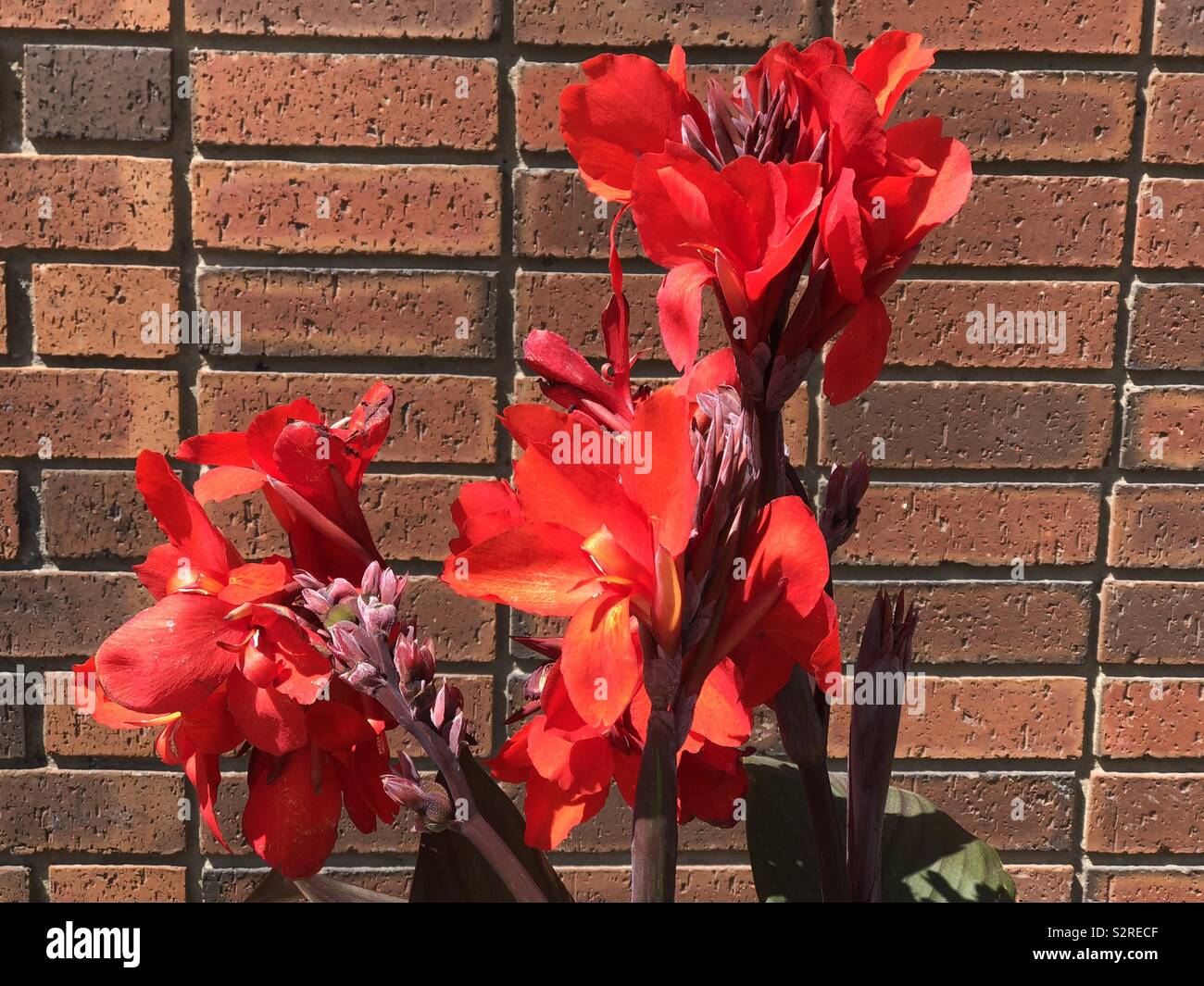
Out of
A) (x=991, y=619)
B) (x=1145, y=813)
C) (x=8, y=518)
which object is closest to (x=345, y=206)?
(x=8, y=518)

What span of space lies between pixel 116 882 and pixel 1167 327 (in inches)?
47.1

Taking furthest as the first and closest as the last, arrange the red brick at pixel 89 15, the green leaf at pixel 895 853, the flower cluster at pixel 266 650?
the red brick at pixel 89 15 → the green leaf at pixel 895 853 → the flower cluster at pixel 266 650

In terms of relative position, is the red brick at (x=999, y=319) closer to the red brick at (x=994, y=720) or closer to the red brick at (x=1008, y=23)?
the red brick at (x=1008, y=23)

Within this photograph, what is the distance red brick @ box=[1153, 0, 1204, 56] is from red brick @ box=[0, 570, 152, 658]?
1112 mm

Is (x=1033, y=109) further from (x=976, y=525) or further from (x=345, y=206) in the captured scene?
(x=345, y=206)

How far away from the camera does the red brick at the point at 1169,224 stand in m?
0.93

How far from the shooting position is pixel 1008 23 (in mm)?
916

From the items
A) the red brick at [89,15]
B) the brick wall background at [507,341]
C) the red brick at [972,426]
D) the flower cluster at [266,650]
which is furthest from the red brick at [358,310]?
the flower cluster at [266,650]

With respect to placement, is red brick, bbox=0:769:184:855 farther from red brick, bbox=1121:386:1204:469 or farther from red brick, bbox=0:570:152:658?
red brick, bbox=1121:386:1204:469

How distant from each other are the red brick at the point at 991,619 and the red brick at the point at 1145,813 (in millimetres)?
148

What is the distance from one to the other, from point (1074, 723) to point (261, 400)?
881 millimetres

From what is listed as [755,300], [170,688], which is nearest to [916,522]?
[755,300]
